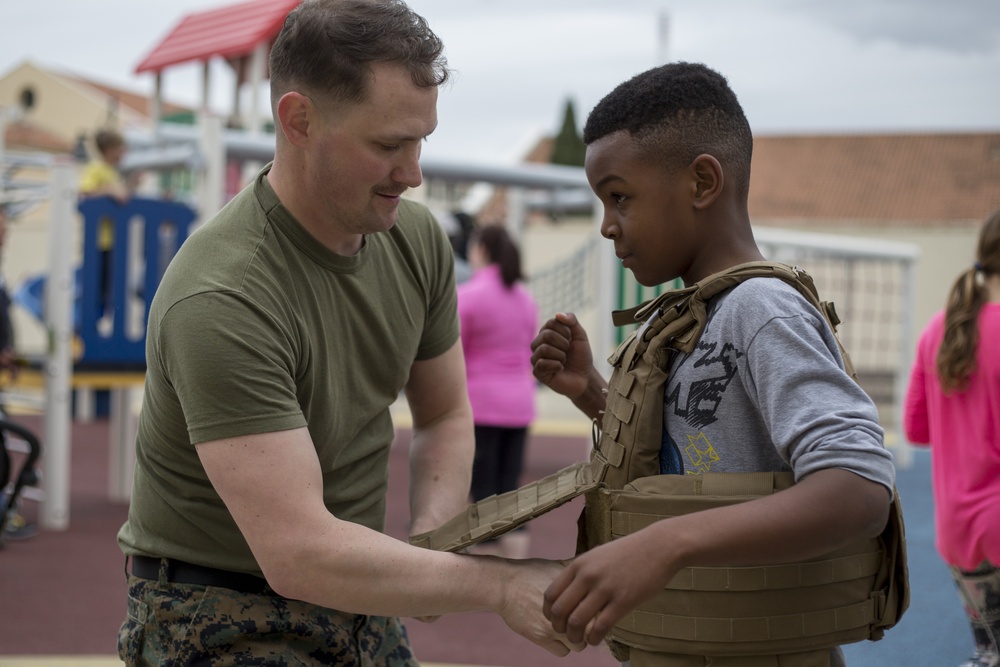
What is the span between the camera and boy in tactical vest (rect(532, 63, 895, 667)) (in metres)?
→ 1.55

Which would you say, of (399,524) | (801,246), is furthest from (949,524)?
(801,246)

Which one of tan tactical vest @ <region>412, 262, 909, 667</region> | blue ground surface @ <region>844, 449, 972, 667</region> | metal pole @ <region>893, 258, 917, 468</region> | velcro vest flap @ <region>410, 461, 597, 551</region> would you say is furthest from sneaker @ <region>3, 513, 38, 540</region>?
metal pole @ <region>893, 258, 917, 468</region>

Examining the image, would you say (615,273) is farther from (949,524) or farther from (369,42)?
(369,42)

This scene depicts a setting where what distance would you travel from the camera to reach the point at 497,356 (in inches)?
277

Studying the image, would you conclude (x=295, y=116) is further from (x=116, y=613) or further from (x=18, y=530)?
(x=18, y=530)

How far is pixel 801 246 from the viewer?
11039 mm

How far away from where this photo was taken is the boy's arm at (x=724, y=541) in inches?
60.7

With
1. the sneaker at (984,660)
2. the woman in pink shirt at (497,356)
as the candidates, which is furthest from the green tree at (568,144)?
the sneaker at (984,660)

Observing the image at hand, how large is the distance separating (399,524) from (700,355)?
6.33 m

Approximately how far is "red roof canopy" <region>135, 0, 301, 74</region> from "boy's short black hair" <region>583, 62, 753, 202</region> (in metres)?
9.45

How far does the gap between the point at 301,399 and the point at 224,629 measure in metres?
0.47

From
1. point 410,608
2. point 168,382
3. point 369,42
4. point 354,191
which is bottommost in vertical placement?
point 410,608

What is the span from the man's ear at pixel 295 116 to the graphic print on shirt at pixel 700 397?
2.77 ft

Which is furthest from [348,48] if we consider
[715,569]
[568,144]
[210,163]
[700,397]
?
[568,144]
